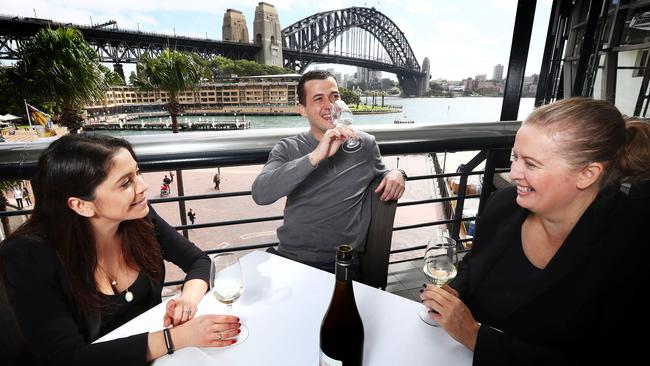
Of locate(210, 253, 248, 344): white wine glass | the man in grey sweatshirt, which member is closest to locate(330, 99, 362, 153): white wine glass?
the man in grey sweatshirt

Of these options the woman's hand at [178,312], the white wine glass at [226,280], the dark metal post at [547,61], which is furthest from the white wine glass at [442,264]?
the dark metal post at [547,61]

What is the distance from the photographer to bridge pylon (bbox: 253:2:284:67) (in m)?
28.0

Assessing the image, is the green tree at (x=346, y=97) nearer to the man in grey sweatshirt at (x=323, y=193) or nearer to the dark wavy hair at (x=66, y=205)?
the man in grey sweatshirt at (x=323, y=193)

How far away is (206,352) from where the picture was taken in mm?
817

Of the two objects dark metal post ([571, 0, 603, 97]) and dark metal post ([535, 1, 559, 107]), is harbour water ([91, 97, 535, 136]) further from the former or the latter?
dark metal post ([535, 1, 559, 107])

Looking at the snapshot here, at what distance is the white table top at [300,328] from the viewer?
31.1 inches

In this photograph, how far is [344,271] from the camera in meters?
0.68

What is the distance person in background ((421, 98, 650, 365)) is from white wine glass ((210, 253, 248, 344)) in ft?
1.76

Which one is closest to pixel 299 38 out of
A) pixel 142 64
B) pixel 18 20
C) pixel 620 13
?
pixel 142 64

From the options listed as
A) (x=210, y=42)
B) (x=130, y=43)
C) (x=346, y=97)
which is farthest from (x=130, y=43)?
(x=346, y=97)

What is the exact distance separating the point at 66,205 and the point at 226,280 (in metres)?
0.56

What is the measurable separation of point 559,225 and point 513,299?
27cm

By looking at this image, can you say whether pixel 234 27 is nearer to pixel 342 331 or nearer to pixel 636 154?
pixel 636 154

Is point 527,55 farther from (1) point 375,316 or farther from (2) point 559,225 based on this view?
(1) point 375,316
